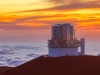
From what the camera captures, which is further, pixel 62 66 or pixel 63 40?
pixel 63 40

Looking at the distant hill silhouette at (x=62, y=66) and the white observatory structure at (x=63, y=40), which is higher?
Result: the distant hill silhouette at (x=62, y=66)

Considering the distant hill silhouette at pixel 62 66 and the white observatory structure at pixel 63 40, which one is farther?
the white observatory structure at pixel 63 40

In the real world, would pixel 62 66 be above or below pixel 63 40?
above

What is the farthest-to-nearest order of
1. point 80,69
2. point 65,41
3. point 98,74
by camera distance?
point 65,41 < point 80,69 < point 98,74

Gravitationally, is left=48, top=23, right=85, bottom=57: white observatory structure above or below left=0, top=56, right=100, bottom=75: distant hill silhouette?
below

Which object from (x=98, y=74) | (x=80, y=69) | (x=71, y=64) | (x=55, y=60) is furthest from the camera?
(x=55, y=60)

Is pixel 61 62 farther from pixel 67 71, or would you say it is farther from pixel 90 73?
pixel 90 73

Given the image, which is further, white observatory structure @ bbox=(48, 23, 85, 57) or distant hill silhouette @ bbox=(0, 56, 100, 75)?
white observatory structure @ bbox=(48, 23, 85, 57)

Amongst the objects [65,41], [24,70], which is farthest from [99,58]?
[65,41]
